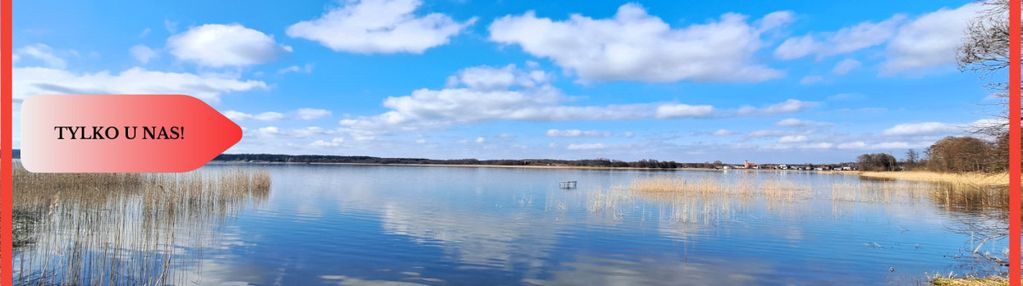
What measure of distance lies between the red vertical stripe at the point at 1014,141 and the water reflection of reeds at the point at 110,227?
1066 centimetres

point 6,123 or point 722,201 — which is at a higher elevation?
point 6,123

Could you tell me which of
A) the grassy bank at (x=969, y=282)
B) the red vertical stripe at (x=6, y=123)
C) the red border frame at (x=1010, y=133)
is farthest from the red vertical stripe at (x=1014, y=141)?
the red vertical stripe at (x=6, y=123)

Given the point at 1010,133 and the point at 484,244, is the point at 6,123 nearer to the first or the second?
the point at 1010,133

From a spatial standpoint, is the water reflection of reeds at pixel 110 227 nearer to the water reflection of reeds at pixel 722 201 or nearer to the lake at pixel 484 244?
the lake at pixel 484 244

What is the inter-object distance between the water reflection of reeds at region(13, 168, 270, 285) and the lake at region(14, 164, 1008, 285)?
7 centimetres

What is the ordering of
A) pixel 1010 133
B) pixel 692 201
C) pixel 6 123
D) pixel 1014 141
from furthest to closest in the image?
pixel 692 201, pixel 6 123, pixel 1014 141, pixel 1010 133

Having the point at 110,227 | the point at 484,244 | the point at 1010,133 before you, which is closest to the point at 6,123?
the point at 1010,133

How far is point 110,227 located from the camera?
43.8 ft

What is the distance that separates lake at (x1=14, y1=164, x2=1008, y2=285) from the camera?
32.2ft

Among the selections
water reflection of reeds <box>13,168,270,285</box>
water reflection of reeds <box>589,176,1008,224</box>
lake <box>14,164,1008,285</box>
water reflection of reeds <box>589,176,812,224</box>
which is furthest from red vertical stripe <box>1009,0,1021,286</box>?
water reflection of reeds <box>589,176,1008,224</box>

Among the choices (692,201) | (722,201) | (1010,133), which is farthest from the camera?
(722,201)

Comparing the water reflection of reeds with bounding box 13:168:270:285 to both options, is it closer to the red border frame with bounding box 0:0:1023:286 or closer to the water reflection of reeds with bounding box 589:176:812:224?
the red border frame with bounding box 0:0:1023:286

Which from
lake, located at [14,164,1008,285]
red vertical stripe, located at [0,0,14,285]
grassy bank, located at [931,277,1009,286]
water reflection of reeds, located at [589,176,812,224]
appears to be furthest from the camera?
water reflection of reeds, located at [589,176,812,224]

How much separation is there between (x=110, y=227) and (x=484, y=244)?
9965 millimetres
